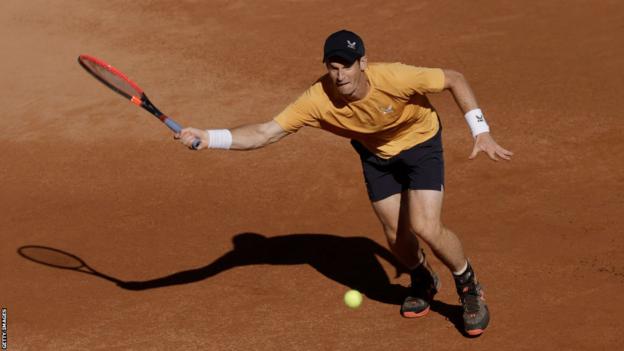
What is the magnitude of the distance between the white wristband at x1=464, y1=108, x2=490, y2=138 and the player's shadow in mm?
1973

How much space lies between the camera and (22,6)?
18078 millimetres

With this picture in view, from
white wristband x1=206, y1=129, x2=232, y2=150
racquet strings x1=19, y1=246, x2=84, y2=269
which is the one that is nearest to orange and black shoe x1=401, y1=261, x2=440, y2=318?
white wristband x1=206, y1=129, x2=232, y2=150

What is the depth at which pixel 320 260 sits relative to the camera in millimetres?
9422

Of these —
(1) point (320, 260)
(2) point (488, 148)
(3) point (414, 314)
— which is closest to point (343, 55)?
(2) point (488, 148)

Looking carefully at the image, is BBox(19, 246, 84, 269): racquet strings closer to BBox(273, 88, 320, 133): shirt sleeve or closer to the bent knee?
BBox(273, 88, 320, 133): shirt sleeve

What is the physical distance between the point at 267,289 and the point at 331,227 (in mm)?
1401

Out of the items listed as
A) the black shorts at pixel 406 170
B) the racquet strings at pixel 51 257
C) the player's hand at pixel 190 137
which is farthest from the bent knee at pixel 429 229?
the racquet strings at pixel 51 257

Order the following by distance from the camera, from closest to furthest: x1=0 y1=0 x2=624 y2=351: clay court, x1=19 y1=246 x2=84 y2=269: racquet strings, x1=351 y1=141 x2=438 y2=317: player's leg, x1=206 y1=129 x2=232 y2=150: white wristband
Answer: x1=206 y1=129 x2=232 y2=150: white wristband < x1=351 y1=141 x2=438 y2=317: player's leg < x1=0 y1=0 x2=624 y2=351: clay court < x1=19 y1=246 x2=84 y2=269: racquet strings

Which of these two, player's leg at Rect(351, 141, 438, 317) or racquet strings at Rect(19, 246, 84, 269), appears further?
racquet strings at Rect(19, 246, 84, 269)

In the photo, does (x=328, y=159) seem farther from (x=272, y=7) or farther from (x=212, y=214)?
(x=272, y=7)

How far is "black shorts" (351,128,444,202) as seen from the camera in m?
7.68

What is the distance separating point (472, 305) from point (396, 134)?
143 cm

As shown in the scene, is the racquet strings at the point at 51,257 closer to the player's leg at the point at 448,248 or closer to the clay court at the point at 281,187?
the clay court at the point at 281,187

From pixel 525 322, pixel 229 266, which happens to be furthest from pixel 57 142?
pixel 525 322
